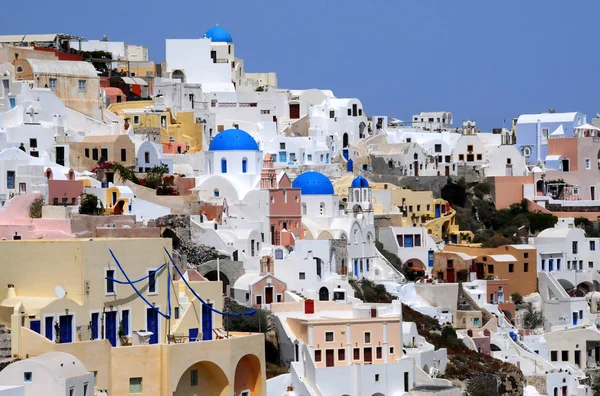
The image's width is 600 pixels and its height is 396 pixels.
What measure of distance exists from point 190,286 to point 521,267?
3004cm

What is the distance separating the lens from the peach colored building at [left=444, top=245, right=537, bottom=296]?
2768 inches

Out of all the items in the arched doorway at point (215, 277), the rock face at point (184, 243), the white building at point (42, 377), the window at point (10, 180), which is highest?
the window at point (10, 180)

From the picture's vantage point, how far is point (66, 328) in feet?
127

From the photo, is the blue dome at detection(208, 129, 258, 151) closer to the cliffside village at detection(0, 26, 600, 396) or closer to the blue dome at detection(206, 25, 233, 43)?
the cliffside village at detection(0, 26, 600, 396)

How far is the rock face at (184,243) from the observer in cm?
5638

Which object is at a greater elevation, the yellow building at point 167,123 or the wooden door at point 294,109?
the wooden door at point 294,109

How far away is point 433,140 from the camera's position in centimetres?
8800

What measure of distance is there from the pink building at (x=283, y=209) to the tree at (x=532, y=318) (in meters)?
11.1

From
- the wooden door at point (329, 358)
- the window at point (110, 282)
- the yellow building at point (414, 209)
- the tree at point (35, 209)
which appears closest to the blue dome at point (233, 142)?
the yellow building at point (414, 209)

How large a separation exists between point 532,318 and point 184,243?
719 inches

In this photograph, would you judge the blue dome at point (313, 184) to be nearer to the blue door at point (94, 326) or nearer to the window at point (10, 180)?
the window at point (10, 180)

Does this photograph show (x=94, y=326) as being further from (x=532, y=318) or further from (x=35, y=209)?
(x=532, y=318)

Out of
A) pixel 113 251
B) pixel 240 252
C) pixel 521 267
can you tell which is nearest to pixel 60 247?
pixel 113 251

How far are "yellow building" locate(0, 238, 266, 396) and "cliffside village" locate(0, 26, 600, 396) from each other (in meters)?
0.05
